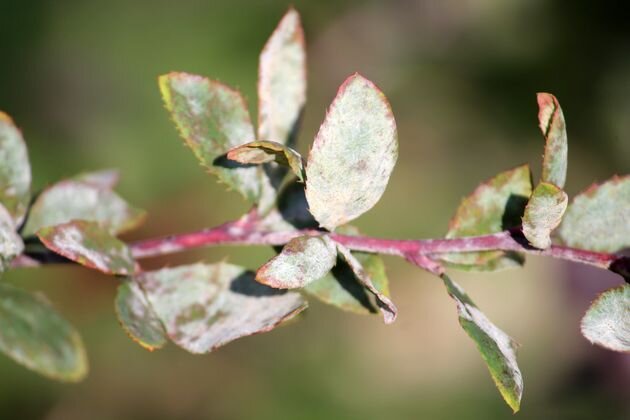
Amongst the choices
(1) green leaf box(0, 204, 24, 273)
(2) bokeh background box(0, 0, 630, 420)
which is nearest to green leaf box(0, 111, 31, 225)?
(1) green leaf box(0, 204, 24, 273)

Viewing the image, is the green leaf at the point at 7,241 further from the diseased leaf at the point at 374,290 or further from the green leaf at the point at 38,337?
the diseased leaf at the point at 374,290

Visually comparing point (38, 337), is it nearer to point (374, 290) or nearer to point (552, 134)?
point (374, 290)

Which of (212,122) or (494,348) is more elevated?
(212,122)

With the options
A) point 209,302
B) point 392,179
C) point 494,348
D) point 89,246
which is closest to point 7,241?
point 89,246

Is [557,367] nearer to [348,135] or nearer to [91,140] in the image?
[91,140]

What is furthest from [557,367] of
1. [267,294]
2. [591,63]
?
[267,294]

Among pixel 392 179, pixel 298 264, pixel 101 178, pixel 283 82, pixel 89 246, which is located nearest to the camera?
pixel 298 264

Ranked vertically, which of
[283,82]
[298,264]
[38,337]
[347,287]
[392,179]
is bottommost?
[392,179]
